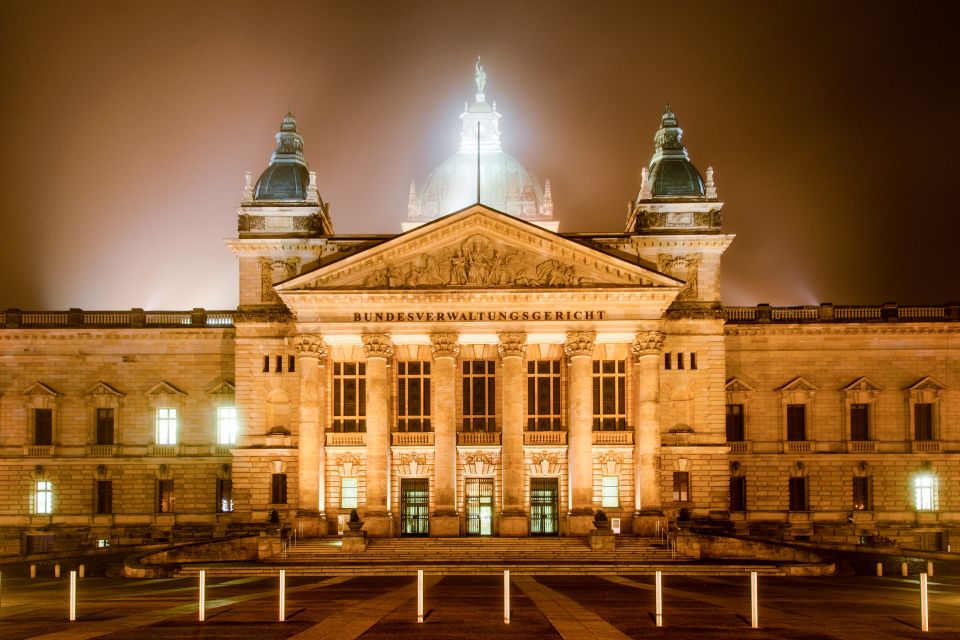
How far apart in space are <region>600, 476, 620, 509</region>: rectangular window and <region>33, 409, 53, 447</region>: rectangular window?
1246 inches

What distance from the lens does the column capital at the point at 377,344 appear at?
53478 millimetres

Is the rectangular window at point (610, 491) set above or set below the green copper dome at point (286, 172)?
below

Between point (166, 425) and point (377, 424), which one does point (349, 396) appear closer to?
point (377, 424)

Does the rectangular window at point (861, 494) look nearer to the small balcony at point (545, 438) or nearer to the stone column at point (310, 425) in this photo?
the small balcony at point (545, 438)

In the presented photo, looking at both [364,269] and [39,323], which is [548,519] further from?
[39,323]

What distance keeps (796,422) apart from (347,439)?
25.5 meters

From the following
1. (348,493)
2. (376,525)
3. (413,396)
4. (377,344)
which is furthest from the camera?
(413,396)

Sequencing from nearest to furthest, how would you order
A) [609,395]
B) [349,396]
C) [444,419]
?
[444,419], [609,395], [349,396]

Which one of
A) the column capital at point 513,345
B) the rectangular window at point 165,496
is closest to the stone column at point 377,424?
the column capital at point 513,345

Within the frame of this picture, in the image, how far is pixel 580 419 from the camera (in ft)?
174

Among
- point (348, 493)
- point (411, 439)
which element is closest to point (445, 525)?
point (411, 439)

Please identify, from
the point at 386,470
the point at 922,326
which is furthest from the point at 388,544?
the point at 922,326

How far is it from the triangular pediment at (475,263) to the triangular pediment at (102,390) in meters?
15.3

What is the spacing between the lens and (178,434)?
6247cm
